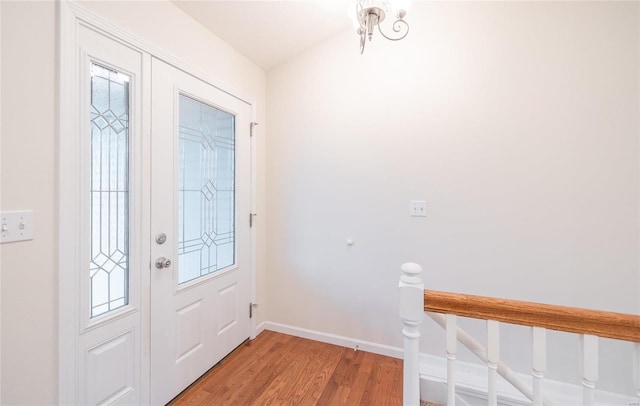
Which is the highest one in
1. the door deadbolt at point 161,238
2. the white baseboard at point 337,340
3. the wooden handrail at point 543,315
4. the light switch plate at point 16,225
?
the light switch plate at point 16,225

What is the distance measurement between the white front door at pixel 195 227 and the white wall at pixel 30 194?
0.45 meters

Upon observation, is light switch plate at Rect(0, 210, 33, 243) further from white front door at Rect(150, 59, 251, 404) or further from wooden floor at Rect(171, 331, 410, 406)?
wooden floor at Rect(171, 331, 410, 406)

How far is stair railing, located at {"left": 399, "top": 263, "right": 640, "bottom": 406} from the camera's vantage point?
0.83m

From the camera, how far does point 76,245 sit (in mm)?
1212

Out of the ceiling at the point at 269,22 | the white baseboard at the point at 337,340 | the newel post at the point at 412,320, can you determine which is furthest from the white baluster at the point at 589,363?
the ceiling at the point at 269,22

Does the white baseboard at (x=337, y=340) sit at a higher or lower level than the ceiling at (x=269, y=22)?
lower

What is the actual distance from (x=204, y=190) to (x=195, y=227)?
0.86ft

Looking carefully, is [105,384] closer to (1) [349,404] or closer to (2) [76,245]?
(2) [76,245]

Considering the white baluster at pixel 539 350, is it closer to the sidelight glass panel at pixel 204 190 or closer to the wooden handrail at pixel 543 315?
the wooden handrail at pixel 543 315

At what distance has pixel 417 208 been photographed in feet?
6.90

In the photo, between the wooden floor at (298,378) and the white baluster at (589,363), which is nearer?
the white baluster at (589,363)

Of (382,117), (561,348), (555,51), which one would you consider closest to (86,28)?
(382,117)

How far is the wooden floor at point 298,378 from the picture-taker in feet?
5.70

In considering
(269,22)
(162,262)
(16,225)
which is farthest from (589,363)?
(269,22)
